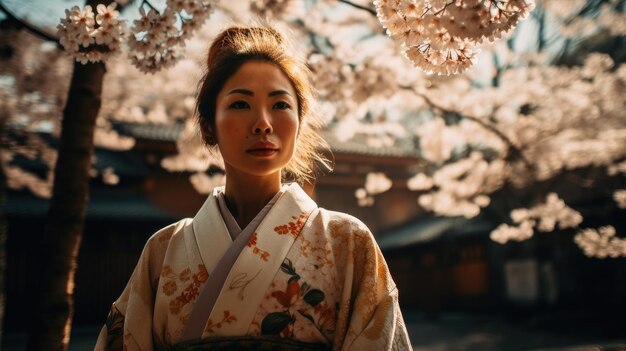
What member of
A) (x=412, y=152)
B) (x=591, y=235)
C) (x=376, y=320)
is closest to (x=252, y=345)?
(x=376, y=320)

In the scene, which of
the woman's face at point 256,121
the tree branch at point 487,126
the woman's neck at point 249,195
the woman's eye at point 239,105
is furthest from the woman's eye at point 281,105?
the tree branch at point 487,126

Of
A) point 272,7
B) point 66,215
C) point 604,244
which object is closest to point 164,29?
point 66,215

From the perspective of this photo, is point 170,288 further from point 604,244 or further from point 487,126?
point 604,244

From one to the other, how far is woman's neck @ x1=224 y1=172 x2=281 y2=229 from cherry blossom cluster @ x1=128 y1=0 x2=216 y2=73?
100 centimetres

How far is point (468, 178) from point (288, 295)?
1307cm

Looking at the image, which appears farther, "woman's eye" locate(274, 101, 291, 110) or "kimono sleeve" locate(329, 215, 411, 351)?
"woman's eye" locate(274, 101, 291, 110)

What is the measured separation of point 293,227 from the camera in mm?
1903

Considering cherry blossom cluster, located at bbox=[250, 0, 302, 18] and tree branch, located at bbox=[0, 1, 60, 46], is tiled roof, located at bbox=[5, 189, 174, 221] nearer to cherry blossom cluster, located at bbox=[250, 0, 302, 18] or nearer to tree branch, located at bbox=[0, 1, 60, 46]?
cherry blossom cluster, located at bbox=[250, 0, 302, 18]

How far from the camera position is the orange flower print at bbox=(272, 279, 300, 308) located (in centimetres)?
170

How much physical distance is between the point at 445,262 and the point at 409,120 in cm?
862

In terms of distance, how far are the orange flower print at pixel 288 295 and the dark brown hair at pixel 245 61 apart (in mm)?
771

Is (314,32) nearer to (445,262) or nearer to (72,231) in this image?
(445,262)

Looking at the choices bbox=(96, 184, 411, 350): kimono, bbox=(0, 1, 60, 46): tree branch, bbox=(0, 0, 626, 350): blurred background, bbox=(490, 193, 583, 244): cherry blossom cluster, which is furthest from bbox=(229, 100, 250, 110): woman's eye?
bbox=(490, 193, 583, 244): cherry blossom cluster

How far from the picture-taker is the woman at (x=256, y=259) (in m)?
1.69
